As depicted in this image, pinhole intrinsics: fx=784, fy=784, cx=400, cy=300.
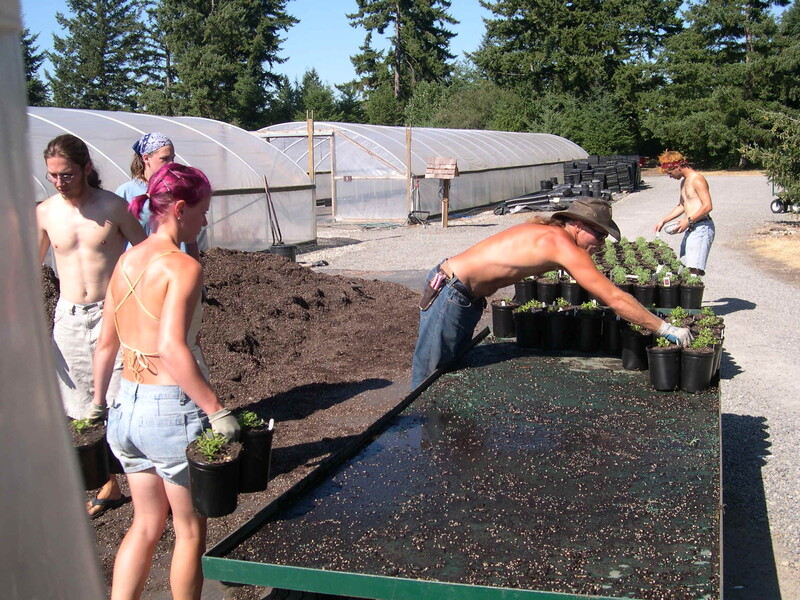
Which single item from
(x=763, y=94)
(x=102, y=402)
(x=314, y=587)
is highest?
(x=763, y=94)

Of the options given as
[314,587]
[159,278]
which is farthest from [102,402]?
[314,587]

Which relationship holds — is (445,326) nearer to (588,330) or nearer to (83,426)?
(588,330)

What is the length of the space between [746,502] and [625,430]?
1362 millimetres

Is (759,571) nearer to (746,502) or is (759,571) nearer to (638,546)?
(746,502)

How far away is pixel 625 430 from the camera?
382 centimetres

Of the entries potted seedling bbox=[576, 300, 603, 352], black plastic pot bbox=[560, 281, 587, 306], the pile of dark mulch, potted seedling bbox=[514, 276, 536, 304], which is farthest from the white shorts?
black plastic pot bbox=[560, 281, 587, 306]

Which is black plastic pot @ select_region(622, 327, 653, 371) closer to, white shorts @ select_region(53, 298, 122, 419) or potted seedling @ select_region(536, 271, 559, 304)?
potted seedling @ select_region(536, 271, 559, 304)

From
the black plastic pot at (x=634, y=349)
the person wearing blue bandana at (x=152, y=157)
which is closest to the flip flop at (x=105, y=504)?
the person wearing blue bandana at (x=152, y=157)

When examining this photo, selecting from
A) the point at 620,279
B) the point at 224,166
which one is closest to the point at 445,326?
the point at 620,279

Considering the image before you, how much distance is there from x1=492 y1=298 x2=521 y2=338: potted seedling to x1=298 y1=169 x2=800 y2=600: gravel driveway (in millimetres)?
1774

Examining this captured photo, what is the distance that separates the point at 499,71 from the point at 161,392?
182ft

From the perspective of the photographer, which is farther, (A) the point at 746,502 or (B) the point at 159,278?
(A) the point at 746,502

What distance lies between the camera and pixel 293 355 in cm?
761

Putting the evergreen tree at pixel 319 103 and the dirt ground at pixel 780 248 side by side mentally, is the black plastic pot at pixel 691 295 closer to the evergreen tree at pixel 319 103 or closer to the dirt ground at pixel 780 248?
the dirt ground at pixel 780 248
